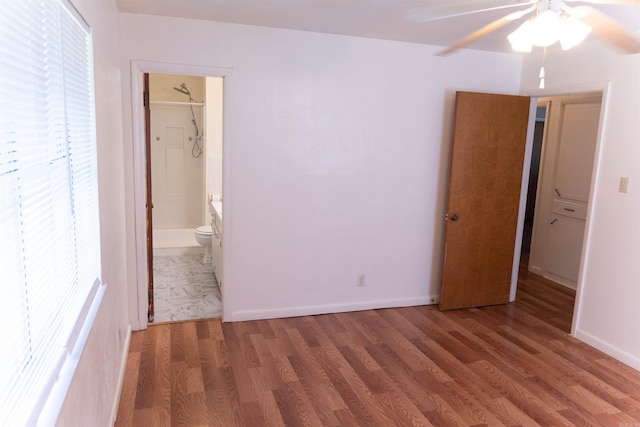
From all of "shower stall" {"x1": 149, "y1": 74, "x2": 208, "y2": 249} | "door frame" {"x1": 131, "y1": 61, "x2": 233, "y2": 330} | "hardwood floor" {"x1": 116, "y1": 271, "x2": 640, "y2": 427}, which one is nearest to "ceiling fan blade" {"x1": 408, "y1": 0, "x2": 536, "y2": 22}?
"door frame" {"x1": 131, "y1": 61, "x2": 233, "y2": 330}

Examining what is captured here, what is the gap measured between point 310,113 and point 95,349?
93.5 inches

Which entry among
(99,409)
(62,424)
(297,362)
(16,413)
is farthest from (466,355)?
(16,413)

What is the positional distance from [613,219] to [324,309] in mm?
2359

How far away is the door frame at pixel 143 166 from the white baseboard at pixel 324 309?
0.19 metres

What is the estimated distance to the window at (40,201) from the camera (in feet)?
3.25

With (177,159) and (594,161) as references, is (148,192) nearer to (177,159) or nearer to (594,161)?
(177,159)

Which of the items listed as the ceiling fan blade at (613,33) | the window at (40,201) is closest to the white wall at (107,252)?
the window at (40,201)

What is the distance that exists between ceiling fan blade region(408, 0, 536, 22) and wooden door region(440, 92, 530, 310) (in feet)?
3.39

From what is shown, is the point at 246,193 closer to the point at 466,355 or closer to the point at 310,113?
the point at 310,113

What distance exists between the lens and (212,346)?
3258 millimetres

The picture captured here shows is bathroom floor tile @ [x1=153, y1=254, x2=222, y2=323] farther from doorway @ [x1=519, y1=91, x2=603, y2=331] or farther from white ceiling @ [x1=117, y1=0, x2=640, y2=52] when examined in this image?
doorway @ [x1=519, y1=91, x2=603, y2=331]

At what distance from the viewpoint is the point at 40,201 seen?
1.23 m

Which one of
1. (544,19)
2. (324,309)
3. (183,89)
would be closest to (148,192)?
(324,309)

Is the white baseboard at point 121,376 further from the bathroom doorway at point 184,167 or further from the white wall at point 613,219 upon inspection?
the white wall at point 613,219
